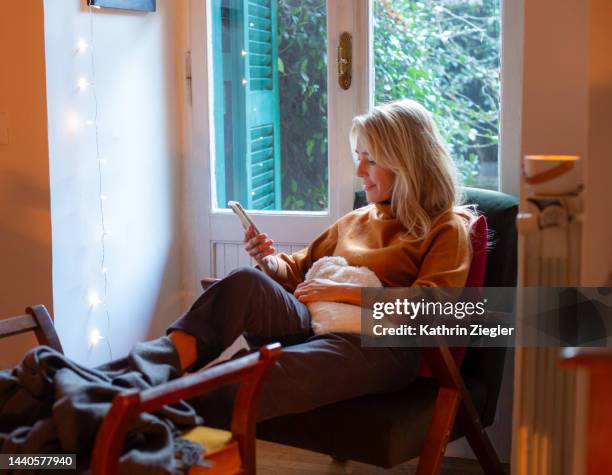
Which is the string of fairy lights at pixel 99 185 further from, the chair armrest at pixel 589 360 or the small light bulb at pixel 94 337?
the chair armrest at pixel 589 360

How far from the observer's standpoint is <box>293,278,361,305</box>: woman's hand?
250 centimetres

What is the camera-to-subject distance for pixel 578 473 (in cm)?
183

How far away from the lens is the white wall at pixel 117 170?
283 cm

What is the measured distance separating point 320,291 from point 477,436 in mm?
580

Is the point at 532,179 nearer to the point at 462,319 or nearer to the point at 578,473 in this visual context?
the point at 578,473

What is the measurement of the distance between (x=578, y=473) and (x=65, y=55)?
1897mm

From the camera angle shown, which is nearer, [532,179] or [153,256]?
[532,179]

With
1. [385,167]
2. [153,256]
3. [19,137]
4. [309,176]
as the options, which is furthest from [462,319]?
[19,137]

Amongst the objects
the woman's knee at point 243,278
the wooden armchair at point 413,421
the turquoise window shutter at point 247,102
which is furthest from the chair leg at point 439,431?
the turquoise window shutter at point 247,102

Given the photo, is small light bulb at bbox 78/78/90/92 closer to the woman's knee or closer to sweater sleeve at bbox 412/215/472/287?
the woman's knee

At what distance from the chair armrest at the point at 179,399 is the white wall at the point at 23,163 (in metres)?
1.17

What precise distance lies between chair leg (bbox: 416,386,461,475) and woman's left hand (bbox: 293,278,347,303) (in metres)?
0.38

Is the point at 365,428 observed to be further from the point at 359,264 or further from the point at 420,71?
the point at 420,71

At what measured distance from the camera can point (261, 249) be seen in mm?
2721
